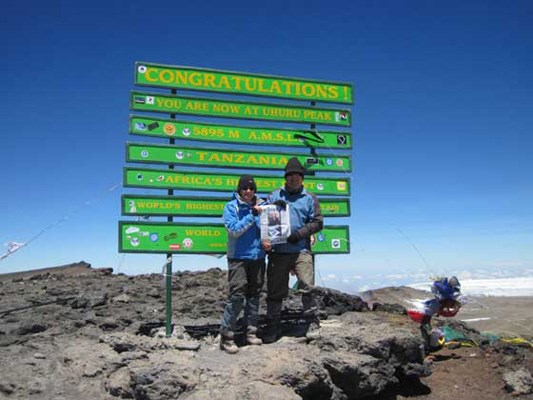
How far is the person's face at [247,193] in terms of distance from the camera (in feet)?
24.3

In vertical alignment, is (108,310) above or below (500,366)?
above

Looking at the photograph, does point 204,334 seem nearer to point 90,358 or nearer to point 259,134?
point 90,358

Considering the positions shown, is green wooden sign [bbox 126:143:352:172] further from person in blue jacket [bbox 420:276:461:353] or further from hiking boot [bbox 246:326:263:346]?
hiking boot [bbox 246:326:263:346]

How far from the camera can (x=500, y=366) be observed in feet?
28.8

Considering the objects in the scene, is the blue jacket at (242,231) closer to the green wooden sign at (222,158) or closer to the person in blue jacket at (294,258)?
the person in blue jacket at (294,258)

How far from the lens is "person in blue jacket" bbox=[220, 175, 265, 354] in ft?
23.4

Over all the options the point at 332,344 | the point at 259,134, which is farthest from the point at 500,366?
the point at 259,134

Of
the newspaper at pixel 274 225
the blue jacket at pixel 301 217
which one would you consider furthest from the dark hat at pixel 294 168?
the newspaper at pixel 274 225

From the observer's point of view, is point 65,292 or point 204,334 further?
point 65,292

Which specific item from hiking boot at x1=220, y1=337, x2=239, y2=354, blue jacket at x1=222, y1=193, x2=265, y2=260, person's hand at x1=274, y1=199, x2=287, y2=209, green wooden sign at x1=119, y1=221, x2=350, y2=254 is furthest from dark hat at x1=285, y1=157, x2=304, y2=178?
hiking boot at x1=220, y1=337, x2=239, y2=354

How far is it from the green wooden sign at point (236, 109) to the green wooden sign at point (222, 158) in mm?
709

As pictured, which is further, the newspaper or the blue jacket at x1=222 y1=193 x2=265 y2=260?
the newspaper

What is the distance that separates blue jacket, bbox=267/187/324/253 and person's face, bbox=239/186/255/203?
0.49m

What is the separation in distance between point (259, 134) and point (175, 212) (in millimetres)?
2279
